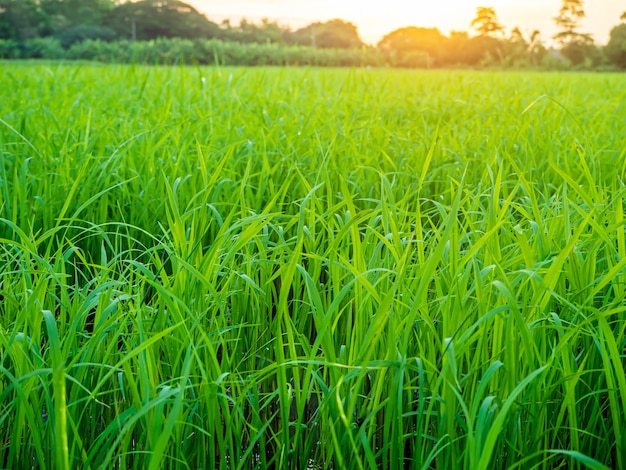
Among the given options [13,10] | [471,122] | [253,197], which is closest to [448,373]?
[253,197]

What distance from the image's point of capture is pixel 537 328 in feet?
3.77

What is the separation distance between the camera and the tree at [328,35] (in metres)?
31.3

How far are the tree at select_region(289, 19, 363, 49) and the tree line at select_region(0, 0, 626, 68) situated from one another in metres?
0.05

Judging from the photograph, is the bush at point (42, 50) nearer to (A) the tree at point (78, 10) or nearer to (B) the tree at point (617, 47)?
(A) the tree at point (78, 10)

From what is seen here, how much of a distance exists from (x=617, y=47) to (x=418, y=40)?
36.1 feet

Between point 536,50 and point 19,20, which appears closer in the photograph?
point 19,20

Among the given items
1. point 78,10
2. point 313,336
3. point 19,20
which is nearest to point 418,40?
point 78,10

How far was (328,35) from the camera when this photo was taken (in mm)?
31750

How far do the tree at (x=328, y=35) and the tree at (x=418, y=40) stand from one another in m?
1.80

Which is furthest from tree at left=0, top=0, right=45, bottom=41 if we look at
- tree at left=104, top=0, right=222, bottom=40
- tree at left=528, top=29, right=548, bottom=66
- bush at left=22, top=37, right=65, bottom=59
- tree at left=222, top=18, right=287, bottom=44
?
tree at left=528, top=29, right=548, bottom=66

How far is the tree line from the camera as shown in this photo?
22469 millimetres

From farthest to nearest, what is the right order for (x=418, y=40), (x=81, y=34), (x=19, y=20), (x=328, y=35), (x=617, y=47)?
(x=617, y=47) < (x=418, y=40) < (x=328, y=35) < (x=19, y=20) < (x=81, y=34)

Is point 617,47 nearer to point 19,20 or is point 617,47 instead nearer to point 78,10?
point 78,10

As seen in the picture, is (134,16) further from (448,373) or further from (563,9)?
(448,373)
